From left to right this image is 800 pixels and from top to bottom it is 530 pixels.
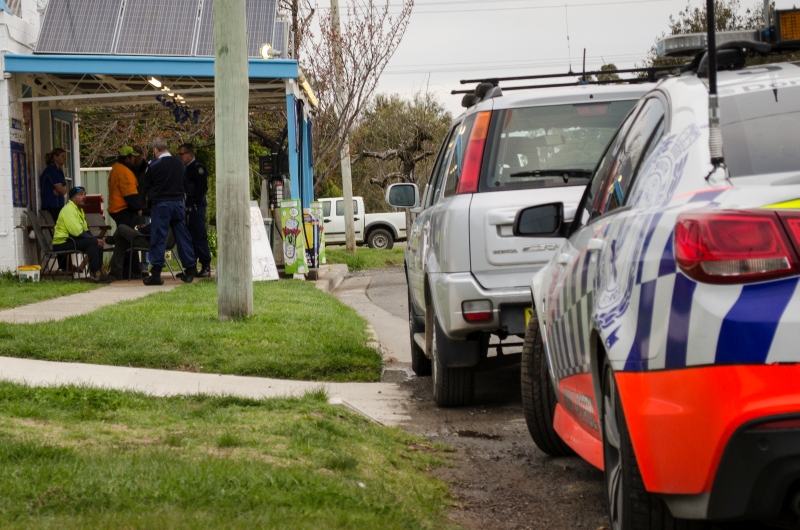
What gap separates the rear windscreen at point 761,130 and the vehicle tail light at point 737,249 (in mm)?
418

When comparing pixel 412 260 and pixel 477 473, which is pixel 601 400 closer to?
pixel 477 473

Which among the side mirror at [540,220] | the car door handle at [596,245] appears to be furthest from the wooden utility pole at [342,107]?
the car door handle at [596,245]

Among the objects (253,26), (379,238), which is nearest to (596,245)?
(253,26)

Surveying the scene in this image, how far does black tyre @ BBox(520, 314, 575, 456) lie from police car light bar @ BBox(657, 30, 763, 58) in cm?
166

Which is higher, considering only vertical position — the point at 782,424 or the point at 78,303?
the point at 782,424

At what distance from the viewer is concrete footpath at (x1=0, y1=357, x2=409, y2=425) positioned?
6805 millimetres

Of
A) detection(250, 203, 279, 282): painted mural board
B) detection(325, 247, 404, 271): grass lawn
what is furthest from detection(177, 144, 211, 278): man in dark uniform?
detection(325, 247, 404, 271): grass lawn

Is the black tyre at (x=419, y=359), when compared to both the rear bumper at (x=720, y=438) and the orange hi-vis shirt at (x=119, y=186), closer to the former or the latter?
the rear bumper at (x=720, y=438)

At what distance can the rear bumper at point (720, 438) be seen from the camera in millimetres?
2598

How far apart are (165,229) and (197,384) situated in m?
7.58

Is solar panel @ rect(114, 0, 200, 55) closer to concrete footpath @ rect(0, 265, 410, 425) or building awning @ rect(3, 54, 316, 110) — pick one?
building awning @ rect(3, 54, 316, 110)

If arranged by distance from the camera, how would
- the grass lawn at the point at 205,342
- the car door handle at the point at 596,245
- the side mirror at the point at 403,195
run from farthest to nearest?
1. the side mirror at the point at 403,195
2. the grass lawn at the point at 205,342
3. the car door handle at the point at 596,245

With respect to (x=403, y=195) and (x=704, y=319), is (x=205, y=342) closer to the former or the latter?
(x=403, y=195)

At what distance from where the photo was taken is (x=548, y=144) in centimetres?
665
